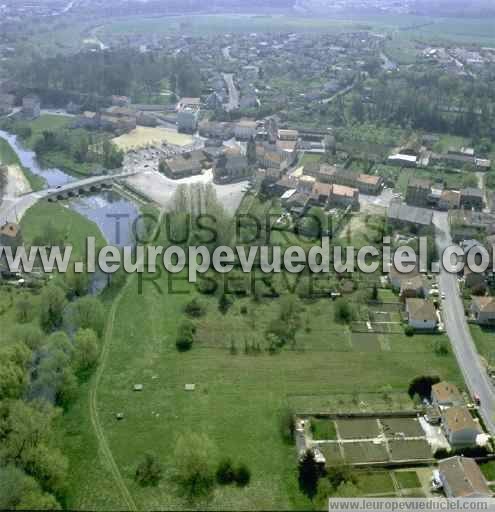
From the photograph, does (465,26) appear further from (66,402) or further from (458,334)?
(66,402)

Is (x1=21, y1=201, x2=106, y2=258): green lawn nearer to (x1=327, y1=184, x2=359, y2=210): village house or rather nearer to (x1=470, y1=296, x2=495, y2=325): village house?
(x1=327, y1=184, x2=359, y2=210): village house

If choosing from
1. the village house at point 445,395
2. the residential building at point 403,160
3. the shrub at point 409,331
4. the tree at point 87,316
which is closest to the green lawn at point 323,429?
the village house at point 445,395

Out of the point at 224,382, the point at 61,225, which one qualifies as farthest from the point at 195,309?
the point at 61,225

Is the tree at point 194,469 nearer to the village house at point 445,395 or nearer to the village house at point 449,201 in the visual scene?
the village house at point 445,395

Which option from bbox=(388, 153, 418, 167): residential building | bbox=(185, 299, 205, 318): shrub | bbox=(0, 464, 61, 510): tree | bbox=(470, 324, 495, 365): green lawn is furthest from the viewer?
bbox=(388, 153, 418, 167): residential building

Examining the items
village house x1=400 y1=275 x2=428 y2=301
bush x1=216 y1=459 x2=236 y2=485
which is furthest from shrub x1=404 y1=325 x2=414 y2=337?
bush x1=216 y1=459 x2=236 y2=485

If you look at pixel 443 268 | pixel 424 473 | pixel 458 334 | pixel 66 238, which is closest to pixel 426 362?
pixel 458 334
